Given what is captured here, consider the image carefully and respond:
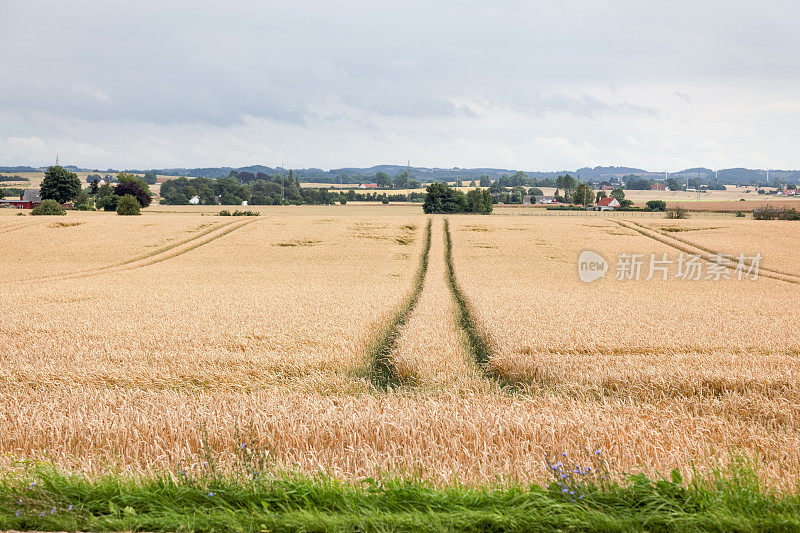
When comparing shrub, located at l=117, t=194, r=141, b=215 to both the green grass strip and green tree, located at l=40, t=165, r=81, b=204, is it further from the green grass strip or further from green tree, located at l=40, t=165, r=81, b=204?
the green grass strip

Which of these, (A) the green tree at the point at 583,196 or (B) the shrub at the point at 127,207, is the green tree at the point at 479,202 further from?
(B) the shrub at the point at 127,207

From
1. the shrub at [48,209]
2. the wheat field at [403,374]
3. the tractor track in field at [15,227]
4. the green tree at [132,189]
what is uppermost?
the green tree at [132,189]

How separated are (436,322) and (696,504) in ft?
43.2

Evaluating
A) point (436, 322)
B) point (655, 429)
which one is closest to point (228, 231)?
point (436, 322)

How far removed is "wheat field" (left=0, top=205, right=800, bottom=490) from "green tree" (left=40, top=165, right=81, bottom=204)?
3103 inches

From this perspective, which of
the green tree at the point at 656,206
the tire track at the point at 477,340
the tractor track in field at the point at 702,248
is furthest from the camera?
the green tree at the point at 656,206

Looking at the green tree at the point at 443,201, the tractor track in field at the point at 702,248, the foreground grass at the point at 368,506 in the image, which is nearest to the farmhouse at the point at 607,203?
the green tree at the point at 443,201

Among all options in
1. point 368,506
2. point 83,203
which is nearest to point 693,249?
point 368,506

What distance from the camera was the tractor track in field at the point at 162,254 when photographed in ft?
113

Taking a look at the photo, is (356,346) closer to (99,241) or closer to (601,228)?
(99,241)

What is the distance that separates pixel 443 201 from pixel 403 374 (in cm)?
9363

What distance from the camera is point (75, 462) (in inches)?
258

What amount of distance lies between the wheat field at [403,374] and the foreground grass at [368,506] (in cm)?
88

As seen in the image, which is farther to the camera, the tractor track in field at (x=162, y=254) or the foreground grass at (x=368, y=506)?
the tractor track in field at (x=162, y=254)
